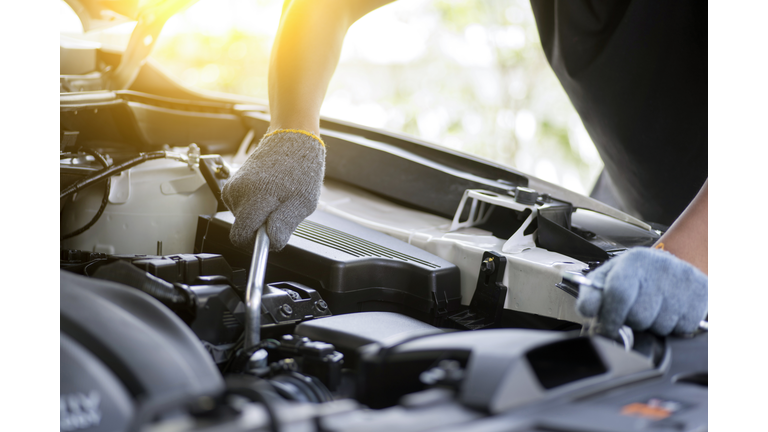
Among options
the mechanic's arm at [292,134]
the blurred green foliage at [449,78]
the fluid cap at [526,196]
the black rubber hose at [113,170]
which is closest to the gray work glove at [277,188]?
the mechanic's arm at [292,134]

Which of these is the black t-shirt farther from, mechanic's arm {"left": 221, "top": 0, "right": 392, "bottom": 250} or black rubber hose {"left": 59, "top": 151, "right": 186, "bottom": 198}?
black rubber hose {"left": 59, "top": 151, "right": 186, "bottom": 198}

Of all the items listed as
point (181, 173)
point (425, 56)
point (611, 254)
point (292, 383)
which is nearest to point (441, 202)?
point (611, 254)

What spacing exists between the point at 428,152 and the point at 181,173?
1.76ft

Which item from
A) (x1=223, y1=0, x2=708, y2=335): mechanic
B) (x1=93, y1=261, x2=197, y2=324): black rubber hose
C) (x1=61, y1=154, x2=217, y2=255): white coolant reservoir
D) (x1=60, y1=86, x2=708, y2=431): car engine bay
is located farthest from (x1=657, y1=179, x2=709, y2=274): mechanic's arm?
(x1=61, y1=154, x2=217, y2=255): white coolant reservoir

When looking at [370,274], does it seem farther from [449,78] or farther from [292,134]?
[449,78]

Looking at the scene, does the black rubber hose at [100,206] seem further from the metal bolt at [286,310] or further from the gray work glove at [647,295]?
the gray work glove at [647,295]

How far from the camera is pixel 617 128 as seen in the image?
4.65 feet

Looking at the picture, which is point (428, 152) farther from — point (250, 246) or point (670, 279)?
point (670, 279)

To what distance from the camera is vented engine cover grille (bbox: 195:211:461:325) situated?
95cm

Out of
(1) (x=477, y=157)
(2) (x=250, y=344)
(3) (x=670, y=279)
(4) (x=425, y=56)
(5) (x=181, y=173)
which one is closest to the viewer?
(3) (x=670, y=279)

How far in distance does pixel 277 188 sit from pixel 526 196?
1.46 ft

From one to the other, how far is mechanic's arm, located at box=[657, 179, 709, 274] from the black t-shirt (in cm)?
58

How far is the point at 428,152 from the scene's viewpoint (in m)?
1.39

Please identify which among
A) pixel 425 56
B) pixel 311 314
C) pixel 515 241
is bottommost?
pixel 311 314
